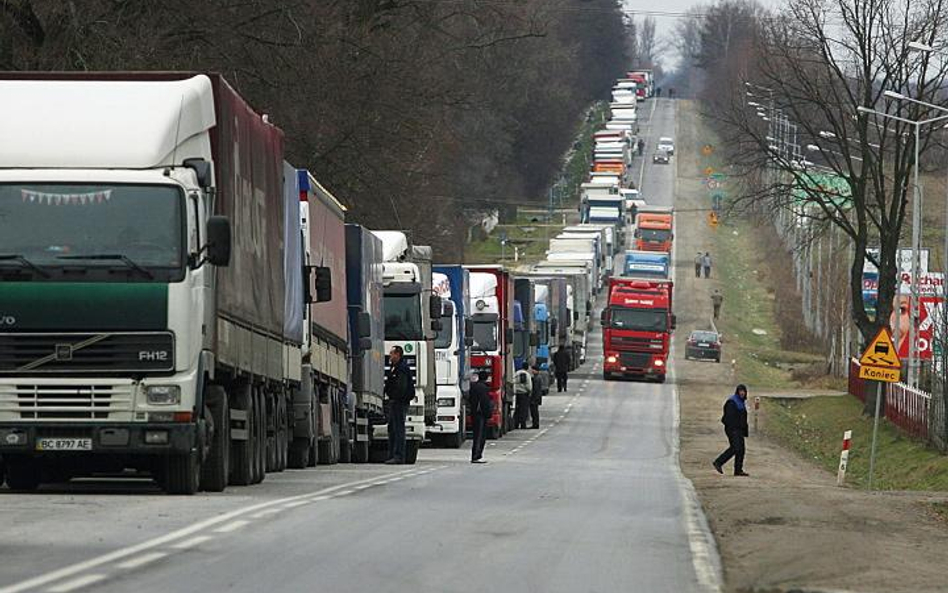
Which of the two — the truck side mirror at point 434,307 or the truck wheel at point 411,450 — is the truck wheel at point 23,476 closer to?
the truck wheel at point 411,450

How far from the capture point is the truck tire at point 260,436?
23.2 m

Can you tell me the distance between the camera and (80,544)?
1377cm

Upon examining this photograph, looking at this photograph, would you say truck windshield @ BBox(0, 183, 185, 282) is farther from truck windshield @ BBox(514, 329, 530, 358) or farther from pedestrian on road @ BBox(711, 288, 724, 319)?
pedestrian on road @ BBox(711, 288, 724, 319)

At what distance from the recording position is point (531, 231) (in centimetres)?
15100

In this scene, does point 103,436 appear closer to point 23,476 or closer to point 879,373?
point 23,476

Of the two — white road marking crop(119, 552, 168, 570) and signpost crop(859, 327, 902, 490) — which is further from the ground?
signpost crop(859, 327, 902, 490)

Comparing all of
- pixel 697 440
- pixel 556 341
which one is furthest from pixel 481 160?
pixel 697 440

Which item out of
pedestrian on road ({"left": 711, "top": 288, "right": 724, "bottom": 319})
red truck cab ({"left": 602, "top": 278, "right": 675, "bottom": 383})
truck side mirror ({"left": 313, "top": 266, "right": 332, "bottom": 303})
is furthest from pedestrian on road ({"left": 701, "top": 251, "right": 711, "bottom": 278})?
truck side mirror ({"left": 313, "top": 266, "right": 332, "bottom": 303})

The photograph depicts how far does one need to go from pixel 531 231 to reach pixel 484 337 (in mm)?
104158

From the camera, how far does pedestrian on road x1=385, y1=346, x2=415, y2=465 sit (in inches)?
1249

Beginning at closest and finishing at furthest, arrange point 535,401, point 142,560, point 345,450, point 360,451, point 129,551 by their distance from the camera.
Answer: point 142,560, point 129,551, point 345,450, point 360,451, point 535,401

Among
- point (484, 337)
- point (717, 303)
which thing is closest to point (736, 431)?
point (484, 337)

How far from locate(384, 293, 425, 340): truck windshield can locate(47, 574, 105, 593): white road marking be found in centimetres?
2405

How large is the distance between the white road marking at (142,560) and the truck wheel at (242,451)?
903 cm
